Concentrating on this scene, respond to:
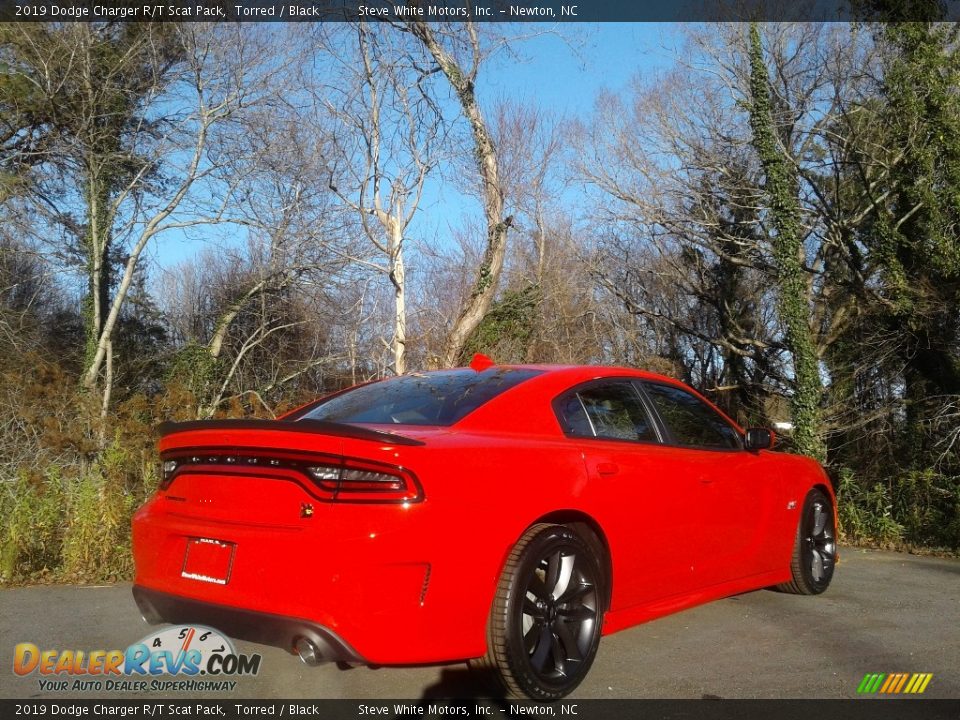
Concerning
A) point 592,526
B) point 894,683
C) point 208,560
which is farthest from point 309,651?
point 894,683

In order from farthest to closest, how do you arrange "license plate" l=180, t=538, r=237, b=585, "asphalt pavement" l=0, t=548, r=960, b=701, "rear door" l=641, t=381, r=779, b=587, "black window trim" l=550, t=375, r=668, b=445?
"rear door" l=641, t=381, r=779, b=587 < "black window trim" l=550, t=375, r=668, b=445 < "asphalt pavement" l=0, t=548, r=960, b=701 < "license plate" l=180, t=538, r=237, b=585

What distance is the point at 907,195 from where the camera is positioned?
1495 cm

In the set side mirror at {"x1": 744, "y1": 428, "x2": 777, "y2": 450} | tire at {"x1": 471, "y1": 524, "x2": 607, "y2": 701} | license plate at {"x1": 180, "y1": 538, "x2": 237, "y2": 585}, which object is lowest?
tire at {"x1": 471, "y1": 524, "x2": 607, "y2": 701}

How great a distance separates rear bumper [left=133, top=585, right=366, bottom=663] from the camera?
3372 mm

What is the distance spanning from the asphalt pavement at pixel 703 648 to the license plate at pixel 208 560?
2.18 ft

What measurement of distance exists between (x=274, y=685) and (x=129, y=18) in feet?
70.6

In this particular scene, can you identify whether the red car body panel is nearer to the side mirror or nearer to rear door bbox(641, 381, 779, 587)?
rear door bbox(641, 381, 779, 587)

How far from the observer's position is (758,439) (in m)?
5.69

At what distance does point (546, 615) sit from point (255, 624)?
50.4 inches

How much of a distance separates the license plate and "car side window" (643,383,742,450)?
263cm

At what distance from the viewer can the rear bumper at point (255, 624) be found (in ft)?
11.1

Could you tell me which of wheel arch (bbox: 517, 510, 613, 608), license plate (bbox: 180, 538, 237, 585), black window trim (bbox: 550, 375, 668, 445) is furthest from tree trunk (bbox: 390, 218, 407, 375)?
license plate (bbox: 180, 538, 237, 585)

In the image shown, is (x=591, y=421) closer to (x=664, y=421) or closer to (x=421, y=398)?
(x=664, y=421)

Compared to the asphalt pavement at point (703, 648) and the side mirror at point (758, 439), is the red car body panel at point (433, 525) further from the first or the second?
the side mirror at point (758, 439)
